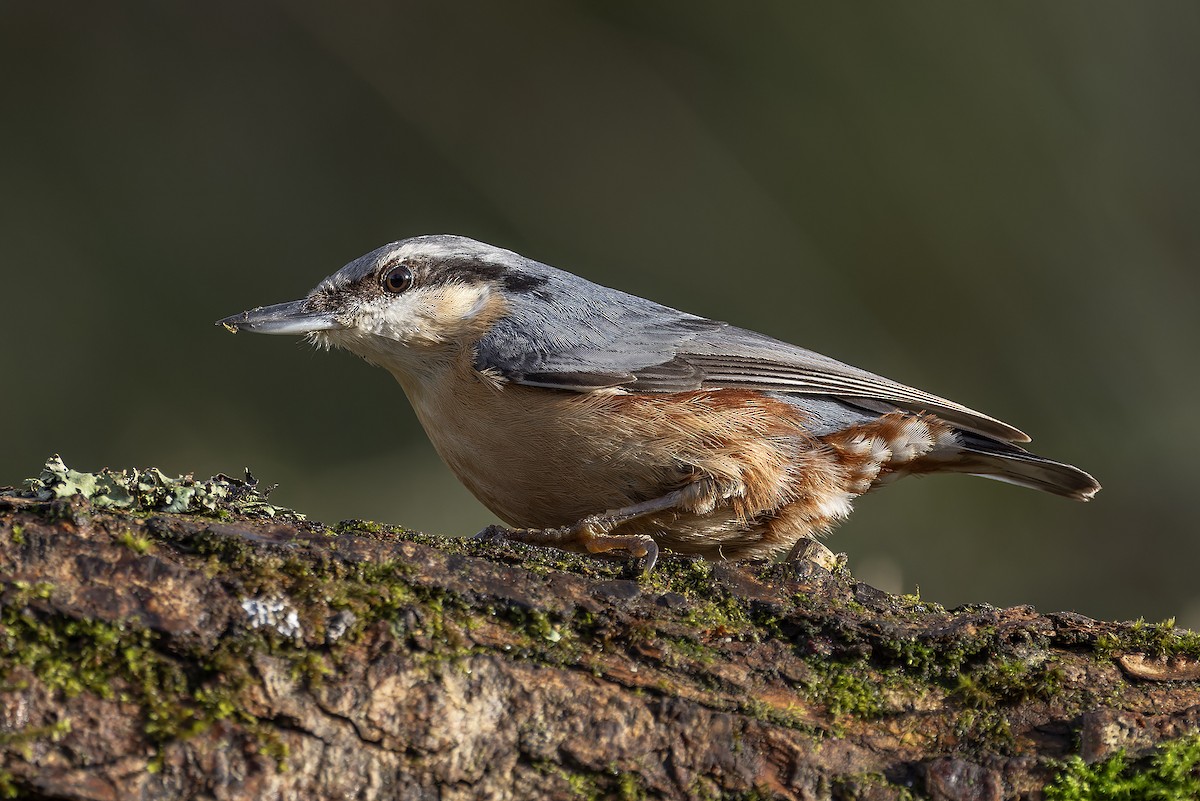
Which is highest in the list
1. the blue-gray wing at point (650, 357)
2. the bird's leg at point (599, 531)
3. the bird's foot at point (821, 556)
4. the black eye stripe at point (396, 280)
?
the black eye stripe at point (396, 280)

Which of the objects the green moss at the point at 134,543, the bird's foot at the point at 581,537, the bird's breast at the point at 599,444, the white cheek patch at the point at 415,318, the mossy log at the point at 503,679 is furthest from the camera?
the white cheek patch at the point at 415,318

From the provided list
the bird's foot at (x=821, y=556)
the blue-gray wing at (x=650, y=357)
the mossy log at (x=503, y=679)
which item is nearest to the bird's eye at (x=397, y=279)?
the blue-gray wing at (x=650, y=357)

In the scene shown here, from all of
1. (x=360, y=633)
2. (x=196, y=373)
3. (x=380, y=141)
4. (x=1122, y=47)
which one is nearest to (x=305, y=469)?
(x=196, y=373)

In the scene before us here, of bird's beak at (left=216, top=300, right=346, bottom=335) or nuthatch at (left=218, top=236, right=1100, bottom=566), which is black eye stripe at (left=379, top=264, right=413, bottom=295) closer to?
nuthatch at (left=218, top=236, right=1100, bottom=566)

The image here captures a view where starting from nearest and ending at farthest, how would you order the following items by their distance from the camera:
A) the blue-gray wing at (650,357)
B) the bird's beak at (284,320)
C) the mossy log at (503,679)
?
the mossy log at (503,679)
the blue-gray wing at (650,357)
the bird's beak at (284,320)

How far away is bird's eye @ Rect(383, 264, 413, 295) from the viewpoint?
3797 mm

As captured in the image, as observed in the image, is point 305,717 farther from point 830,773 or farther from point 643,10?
point 643,10

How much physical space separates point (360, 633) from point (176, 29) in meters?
5.90

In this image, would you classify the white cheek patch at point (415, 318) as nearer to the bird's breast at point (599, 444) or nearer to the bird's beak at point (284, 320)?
the bird's beak at point (284, 320)

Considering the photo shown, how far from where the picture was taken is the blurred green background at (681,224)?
19.2 feet

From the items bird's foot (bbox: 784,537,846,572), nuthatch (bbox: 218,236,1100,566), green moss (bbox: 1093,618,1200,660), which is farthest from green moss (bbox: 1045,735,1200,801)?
nuthatch (bbox: 218,236,1100,566)

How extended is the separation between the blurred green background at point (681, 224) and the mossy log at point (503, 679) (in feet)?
11.0

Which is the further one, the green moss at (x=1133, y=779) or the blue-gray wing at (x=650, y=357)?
the blue-gray wing at (x=650, y=357)

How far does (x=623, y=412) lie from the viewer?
131 inches
